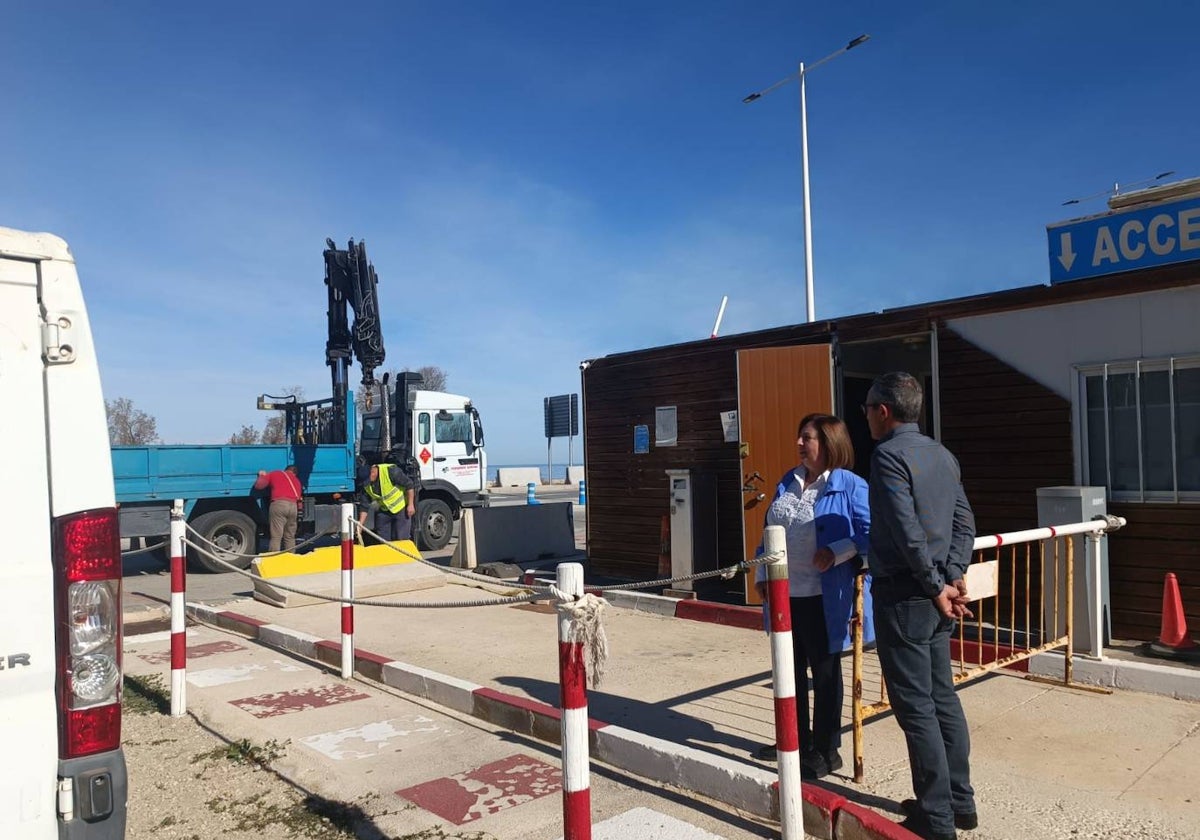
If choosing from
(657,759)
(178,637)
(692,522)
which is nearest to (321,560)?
(692,522)

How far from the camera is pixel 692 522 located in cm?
903

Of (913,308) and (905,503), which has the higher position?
(913,308)

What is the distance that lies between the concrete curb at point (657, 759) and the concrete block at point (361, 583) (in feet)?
10.8

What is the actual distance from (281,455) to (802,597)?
11953 millimetres

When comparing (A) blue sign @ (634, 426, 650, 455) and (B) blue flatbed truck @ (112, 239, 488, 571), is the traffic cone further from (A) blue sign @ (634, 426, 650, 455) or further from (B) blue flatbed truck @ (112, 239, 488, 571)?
(B) blue flatbed truck @ (112, 239, 488, 571)

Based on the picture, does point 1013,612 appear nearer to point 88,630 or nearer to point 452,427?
point 88,630

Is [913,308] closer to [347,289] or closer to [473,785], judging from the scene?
[473,785]

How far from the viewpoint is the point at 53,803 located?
220 centimetres

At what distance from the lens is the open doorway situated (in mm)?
9227

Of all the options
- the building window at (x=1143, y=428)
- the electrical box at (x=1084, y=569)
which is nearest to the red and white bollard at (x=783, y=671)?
the electrical box at (x=1084, y=569)

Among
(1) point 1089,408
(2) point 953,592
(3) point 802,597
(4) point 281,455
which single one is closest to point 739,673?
(3) point 802,597

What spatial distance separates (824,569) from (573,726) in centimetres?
170

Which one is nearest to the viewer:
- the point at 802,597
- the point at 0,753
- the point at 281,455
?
the point at 0,753

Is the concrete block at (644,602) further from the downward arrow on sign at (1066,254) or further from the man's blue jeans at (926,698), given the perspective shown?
the man's blue jeans at (926,698)
